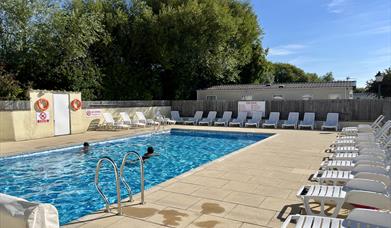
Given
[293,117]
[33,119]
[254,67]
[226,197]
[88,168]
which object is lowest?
[88,168]

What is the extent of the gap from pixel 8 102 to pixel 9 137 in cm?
136

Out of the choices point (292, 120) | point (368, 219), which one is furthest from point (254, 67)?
point (368, 219)

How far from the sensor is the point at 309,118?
16562mm

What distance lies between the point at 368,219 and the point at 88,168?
7.76 metres

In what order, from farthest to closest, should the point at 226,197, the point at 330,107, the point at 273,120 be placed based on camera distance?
the point at 273,120 → the point at 330,107 → the point at 226,197

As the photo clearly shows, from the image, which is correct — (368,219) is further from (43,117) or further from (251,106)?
(251,106)

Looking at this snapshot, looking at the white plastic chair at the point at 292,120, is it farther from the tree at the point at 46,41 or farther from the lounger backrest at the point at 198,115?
the tree at the point at 46,41

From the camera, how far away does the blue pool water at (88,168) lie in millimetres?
6339

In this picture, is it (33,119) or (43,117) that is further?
(43,117)

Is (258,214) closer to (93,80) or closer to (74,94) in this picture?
(74,94)

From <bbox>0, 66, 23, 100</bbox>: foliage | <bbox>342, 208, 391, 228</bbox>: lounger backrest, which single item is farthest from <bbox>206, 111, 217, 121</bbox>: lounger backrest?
<bbox>342, 208, 391, 228</bbox>: lounger backrest

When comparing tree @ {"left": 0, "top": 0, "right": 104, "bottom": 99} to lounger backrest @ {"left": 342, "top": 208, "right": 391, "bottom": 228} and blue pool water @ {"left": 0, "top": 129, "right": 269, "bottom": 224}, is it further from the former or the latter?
lounger backrest @ {"left": 342, "top": 208, "right": 391, "bottom": 228}

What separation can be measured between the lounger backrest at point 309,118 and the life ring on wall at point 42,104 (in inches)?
Answer: 494

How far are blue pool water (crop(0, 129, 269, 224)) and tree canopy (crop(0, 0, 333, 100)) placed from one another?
5.58m
